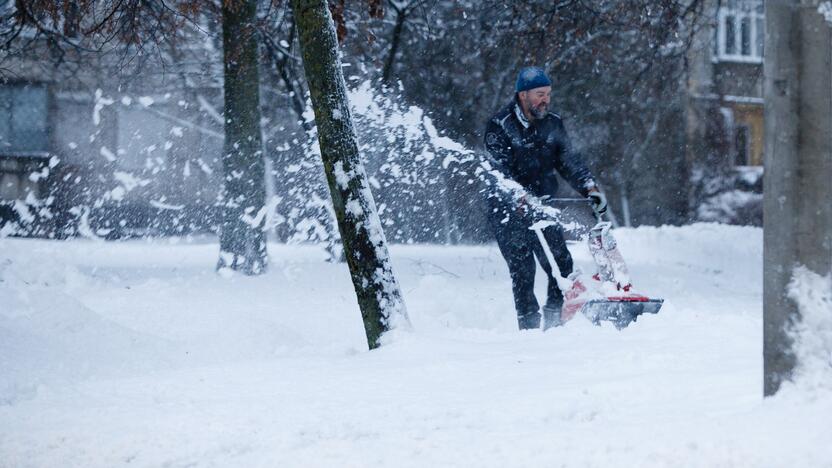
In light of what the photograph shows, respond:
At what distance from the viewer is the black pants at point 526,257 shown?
269 inches

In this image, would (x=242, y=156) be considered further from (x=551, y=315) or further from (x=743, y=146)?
(x=743, y=146)

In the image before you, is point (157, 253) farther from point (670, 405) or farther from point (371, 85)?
point (670, 405)

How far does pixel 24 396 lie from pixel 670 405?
335 cm

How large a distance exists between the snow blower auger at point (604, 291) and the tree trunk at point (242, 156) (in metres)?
5.44

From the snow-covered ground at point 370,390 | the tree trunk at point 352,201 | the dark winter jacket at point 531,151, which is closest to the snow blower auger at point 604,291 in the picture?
the snow-covered ground at point 370,390

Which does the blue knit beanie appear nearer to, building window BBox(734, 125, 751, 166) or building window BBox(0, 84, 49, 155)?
building window BBox(0, 84, 49, 155)

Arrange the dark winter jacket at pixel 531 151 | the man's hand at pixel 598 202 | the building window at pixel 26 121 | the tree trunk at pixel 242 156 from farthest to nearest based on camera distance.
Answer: the building window at pixel 26 121, the tree trunk at pixel 242 156, the dark winter jacket at pixel 531 151, the man's hand at pixel 598 202

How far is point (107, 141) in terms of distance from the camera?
23.9 metres

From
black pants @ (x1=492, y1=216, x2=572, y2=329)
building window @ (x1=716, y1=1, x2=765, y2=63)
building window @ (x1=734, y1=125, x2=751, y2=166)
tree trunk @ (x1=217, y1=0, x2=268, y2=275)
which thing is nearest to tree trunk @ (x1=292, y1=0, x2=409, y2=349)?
black pants @ (x1=492, y1=216, x2=572, y2=329)

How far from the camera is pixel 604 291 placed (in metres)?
6.51

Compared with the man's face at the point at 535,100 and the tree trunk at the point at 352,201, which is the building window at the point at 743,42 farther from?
the tree trunk at the point at 352,201

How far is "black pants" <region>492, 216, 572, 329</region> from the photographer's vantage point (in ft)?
22.4

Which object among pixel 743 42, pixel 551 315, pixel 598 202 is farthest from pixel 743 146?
pixel 598 202

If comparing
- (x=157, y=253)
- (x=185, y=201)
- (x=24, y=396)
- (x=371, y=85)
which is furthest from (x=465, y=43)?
(x=24, y=396)
